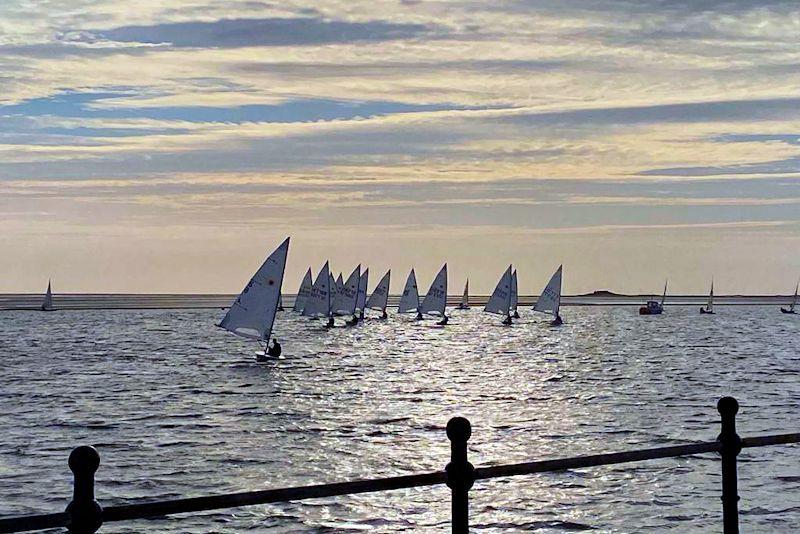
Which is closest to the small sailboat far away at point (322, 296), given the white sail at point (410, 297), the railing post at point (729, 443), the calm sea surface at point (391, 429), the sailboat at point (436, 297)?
the sailboat at point (436, 297)

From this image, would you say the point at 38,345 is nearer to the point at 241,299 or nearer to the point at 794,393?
the point at 241,299

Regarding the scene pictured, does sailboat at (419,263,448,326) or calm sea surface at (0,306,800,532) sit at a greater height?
sailboat at (419,263,448,326)

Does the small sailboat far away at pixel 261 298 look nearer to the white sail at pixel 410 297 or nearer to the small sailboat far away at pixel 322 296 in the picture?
the small sailboat far away at pixel 322 296

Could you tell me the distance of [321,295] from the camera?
122688 mm

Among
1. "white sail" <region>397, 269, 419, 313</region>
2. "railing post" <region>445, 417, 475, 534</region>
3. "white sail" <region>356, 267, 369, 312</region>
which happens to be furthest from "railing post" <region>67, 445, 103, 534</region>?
"white sail" <region>397, 269, 419, 313</region>

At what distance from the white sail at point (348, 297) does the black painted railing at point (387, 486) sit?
121150mm

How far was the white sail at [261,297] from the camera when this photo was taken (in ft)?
203

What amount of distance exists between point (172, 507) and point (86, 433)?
3253 centimetres

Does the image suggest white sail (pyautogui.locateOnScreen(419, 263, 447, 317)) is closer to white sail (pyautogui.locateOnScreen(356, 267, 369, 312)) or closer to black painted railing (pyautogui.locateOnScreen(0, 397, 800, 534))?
white sail (pyautogui.locateOnScreen(356, 267, 369, 312))

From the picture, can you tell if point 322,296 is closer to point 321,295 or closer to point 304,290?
point 321,295

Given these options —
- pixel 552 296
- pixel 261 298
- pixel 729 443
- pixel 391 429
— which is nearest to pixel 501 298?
pixel 552 296

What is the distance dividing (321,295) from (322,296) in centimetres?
17

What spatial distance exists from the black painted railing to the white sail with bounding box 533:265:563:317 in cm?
11150

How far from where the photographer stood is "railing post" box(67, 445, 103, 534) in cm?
513
